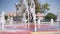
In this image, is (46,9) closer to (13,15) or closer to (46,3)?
(46,3)

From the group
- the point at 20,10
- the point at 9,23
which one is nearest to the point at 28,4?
the point at 20,10

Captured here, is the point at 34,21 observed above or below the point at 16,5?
below

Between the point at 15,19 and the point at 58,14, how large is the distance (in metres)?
0.59

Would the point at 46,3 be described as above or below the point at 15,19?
above

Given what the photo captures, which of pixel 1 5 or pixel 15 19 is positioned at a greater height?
pixel 1 5

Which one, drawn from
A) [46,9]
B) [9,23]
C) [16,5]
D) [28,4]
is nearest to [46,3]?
[46,9]

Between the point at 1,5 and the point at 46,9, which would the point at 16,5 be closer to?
the point at 1,5

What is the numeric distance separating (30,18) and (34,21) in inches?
2.7

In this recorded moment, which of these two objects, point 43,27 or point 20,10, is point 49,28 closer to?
point 43,27

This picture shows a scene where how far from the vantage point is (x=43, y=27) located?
264cm

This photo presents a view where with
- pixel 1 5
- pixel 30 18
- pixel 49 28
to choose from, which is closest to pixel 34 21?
pixel 30 18

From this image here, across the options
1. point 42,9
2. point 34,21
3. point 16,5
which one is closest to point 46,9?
point 42,9

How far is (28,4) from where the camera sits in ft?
8.60

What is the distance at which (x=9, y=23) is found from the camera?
2.62 m
